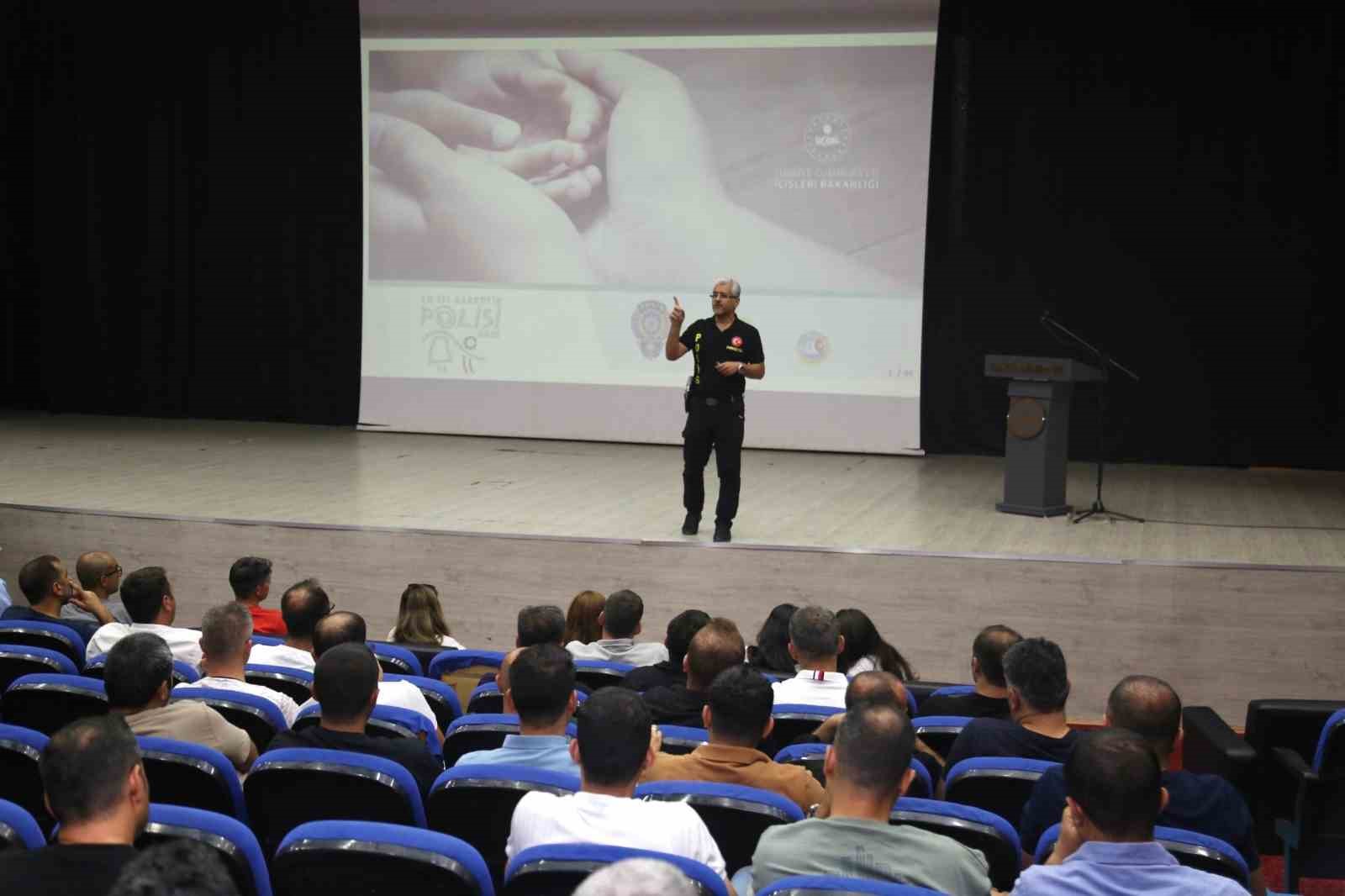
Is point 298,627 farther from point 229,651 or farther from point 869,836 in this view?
point 869,836

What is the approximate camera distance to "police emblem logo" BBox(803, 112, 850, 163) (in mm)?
10711

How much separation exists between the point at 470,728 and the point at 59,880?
4.98ft

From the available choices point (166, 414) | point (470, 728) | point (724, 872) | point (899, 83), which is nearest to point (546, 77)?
point (899, 83)

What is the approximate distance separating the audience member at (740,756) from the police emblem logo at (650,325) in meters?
7.97

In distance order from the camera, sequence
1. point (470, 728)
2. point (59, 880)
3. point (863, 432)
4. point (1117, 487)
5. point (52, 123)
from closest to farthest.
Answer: point (59, 880), point (470, 728), point (1117, 487), point (863, 432), point (52, 123)

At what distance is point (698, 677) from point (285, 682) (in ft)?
4.11

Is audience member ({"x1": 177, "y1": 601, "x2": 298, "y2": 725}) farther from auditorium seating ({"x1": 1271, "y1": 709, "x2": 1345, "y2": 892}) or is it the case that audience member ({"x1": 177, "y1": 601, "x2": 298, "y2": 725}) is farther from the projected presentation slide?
the projected presentation slide

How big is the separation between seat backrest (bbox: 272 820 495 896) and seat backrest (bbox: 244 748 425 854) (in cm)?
36

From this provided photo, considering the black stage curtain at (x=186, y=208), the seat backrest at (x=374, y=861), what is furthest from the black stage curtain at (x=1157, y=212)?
the seat backrest at (x=374, y=861)

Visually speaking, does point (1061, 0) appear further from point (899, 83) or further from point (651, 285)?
point (651, 285)

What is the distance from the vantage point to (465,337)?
11547mm

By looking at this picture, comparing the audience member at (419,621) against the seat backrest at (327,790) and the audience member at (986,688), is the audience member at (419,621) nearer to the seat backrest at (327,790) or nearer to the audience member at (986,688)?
the audience member at (986,688)

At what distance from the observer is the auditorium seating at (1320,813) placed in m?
3.88

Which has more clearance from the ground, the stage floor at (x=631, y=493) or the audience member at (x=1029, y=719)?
the audience member at (x=1029, y=719)
